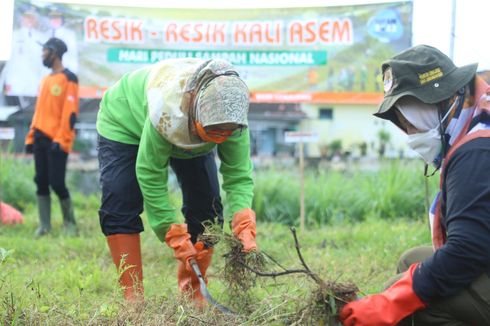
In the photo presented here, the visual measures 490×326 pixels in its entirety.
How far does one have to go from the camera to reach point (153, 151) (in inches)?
112

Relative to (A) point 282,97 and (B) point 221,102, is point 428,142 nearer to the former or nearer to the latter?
(B) point 221,102

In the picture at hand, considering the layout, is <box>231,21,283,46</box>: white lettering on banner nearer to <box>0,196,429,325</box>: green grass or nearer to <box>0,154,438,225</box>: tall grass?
<box>0,154,438,225</box>: tall grass

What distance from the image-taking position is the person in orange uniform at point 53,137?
5.99 meters

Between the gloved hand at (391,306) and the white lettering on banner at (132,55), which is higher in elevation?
the white lettering on banner at (132,55)

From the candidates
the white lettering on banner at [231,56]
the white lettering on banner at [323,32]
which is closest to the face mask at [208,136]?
the white lettering on banner at [231,56]

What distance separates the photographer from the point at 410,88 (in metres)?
2.26

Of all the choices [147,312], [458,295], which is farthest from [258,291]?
[458,295]

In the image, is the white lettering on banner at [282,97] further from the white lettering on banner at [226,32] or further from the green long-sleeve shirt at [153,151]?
the green long-sleeve shirt at [153,151]

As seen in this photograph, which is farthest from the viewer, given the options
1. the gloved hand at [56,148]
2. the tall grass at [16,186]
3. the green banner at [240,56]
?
the green banner at [240,56]

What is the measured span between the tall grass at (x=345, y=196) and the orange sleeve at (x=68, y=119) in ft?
7.10

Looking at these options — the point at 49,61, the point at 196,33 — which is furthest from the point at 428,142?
the point at 196,33

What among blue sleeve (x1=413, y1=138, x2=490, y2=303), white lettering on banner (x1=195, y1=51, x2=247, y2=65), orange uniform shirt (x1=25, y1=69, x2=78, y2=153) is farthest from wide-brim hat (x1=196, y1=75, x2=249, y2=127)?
white lettering on banner (x1=195, y1=51, x2=247, y2=65)

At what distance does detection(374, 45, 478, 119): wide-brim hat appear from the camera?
2.23m

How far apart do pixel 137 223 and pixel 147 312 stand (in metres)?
0.67
